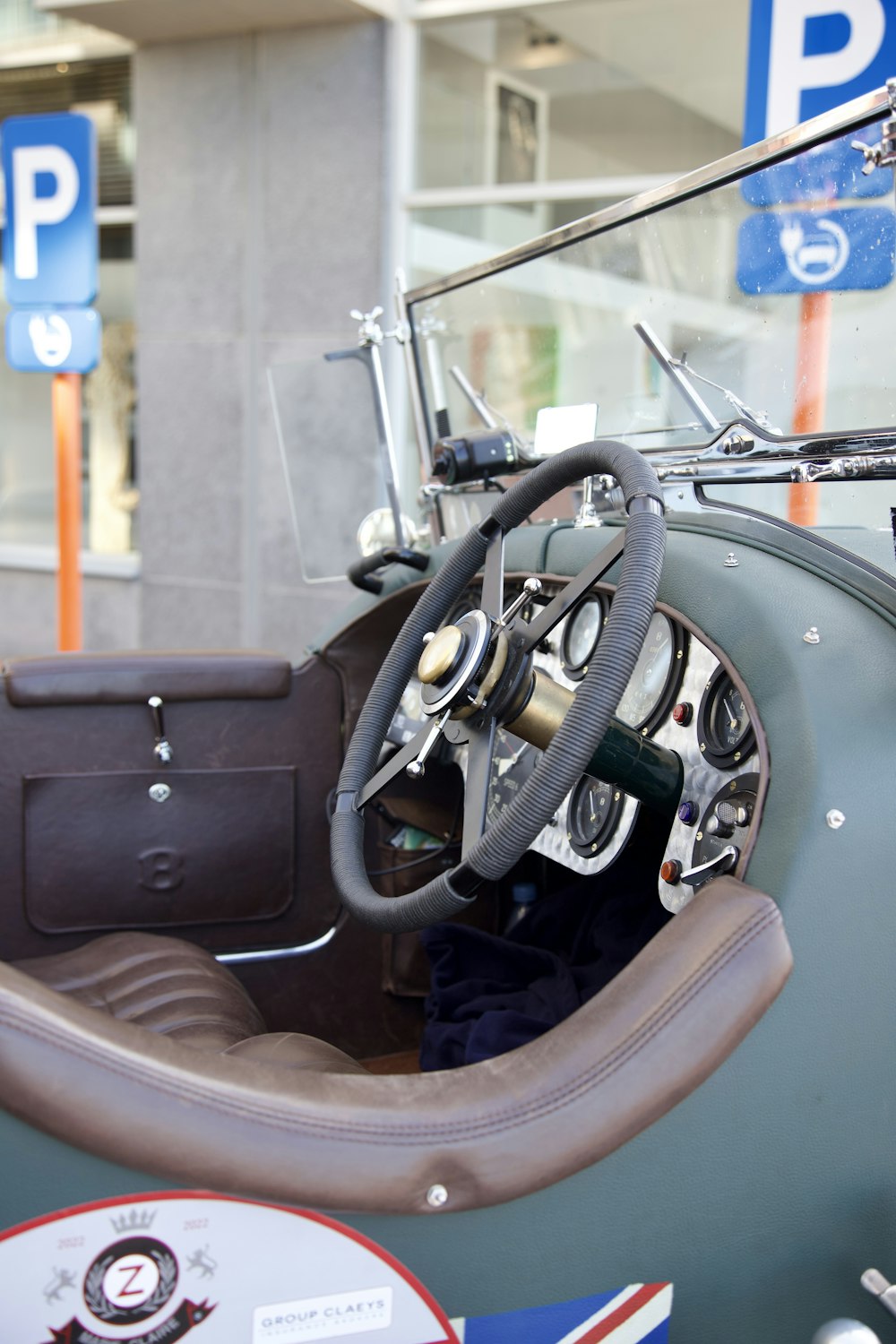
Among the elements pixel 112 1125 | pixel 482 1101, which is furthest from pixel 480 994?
pixel 112 1125

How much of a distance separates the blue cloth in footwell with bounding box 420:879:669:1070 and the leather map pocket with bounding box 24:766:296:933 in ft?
1.31

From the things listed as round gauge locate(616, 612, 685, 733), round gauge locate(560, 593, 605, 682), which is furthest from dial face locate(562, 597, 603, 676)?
round gauge locate(616, 612, 685, 733)

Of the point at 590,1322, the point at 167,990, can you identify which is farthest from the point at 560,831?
the point at 590,1322

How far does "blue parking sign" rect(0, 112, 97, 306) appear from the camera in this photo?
347cm

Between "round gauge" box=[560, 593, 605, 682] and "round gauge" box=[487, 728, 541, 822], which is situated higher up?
"round gauge" box=[560, 593, 605, 682]

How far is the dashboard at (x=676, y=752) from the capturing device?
131 cm

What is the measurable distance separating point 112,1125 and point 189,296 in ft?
16.8

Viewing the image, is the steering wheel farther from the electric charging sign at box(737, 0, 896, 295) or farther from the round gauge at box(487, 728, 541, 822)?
the electric charging sign at box(737, 0, 896, 295)

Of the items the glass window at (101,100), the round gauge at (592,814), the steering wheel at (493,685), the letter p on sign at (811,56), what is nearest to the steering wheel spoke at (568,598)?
the steering wheel at (493,685)

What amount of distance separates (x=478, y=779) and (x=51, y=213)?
2882 mm

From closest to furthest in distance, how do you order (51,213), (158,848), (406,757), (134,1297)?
(134,1297)
(406,757)
(158,848)
(51,213)

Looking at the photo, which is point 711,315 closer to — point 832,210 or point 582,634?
point 832,210

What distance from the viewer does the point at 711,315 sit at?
1.87 metres

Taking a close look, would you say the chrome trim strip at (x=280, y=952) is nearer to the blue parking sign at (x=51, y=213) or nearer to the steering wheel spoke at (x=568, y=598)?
the steering wheel spoke at (x=568, y=598)
